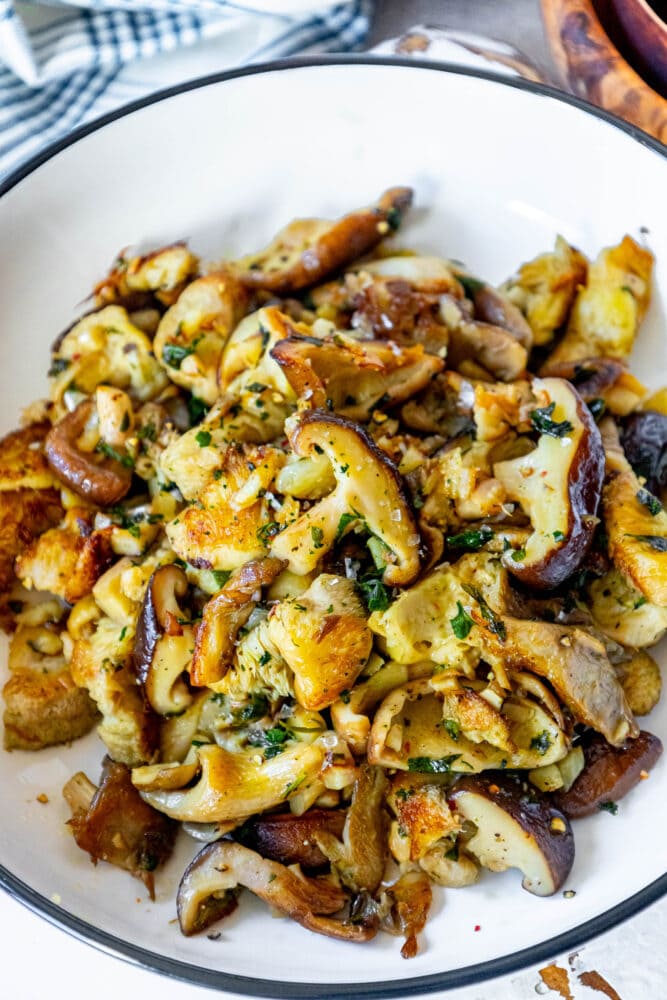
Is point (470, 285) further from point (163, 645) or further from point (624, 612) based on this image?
point (163, 645)

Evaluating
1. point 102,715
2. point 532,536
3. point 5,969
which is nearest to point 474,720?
point 532,536

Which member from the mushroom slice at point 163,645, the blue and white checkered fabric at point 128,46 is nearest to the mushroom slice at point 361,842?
the mushroom slice at point 163,645

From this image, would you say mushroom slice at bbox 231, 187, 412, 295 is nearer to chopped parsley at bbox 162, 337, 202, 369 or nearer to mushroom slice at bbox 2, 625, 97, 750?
chopped parsley at bbox 162, 337, 202, 369

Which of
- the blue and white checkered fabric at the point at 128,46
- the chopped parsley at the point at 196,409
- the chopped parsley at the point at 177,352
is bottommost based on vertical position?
the chopped parsley at the point at 196,409

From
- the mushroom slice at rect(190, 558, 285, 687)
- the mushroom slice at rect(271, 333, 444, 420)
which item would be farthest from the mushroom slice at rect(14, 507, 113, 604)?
the mushroom slice at rect(271, 333, 444, 420)

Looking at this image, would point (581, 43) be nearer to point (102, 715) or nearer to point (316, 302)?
point (316, 302)

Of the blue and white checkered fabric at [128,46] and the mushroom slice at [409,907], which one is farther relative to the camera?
the blue and white checkered fabric at [128,46]

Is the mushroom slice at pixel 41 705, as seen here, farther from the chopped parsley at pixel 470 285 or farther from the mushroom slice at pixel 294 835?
the chopped parsley at pixel 470 285
